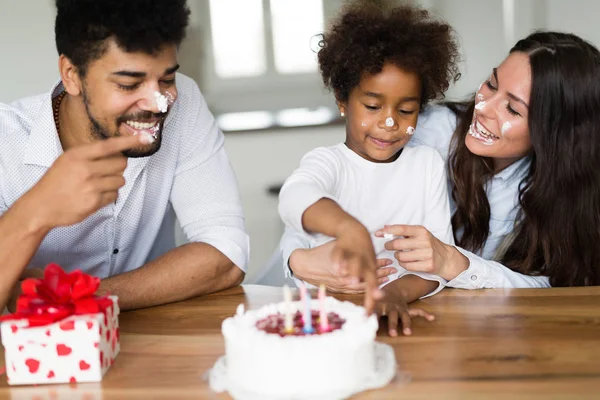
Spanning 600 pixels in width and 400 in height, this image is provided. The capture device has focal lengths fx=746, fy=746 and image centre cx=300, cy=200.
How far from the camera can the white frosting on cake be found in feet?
3.73

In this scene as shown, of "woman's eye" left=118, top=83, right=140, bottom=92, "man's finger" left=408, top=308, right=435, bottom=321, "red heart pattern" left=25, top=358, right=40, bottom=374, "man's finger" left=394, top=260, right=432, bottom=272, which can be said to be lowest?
"man's finger" left=408, top=308, right=435, bottom=321

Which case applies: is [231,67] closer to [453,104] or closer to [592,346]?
[453,104]

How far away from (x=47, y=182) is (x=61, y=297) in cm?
26

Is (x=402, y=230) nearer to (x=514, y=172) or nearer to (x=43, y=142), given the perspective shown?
(x=514, y=172)

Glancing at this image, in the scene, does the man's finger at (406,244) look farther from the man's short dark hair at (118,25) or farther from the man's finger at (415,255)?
the man's short dark hair at (118,25)

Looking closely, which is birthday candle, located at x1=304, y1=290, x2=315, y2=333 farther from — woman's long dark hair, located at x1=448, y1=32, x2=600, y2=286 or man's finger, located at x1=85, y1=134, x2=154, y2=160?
woman's long dark hair, located at x1=448, y1=32, x2=600, y2=286

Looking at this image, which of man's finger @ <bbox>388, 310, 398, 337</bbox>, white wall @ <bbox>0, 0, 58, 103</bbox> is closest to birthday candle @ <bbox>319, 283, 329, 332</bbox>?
man's finger @ <bbox>388, 310, 398, 337</bbox>

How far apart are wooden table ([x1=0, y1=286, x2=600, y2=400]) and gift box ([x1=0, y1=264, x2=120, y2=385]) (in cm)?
3

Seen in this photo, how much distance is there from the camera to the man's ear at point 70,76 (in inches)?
66.5

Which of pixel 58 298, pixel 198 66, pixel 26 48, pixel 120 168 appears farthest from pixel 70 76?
pixel 26 48

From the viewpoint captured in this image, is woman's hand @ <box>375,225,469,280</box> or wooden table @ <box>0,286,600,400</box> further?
woman's hand @ <box>375,225,469,280</box>

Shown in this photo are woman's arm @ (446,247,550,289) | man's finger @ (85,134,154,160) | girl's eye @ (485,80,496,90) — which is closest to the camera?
man's finger @ (85,134,154,160)

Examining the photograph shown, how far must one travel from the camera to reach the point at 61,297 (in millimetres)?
1264

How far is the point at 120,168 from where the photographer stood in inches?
55.7
